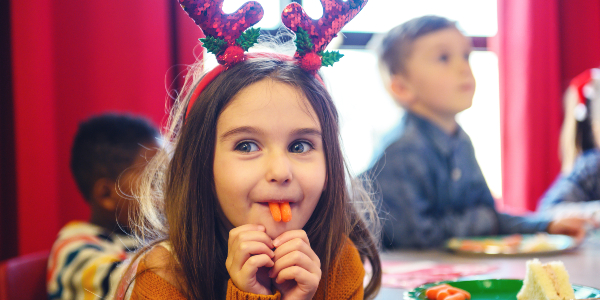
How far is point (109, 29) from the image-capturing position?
1.82 metres

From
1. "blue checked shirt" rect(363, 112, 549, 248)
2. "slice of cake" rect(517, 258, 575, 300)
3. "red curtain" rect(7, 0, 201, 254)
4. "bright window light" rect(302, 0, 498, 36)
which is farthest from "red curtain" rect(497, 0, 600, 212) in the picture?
"slice of cake" rect(517, 258, 575, 300)

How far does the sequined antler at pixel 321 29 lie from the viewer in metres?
0.67

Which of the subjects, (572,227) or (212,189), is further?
(572,227)

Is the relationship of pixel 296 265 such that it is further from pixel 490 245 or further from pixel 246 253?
pixel 490 245

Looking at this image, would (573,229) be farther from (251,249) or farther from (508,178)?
(508,178)

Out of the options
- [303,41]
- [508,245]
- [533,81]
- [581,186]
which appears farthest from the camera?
[533,81]

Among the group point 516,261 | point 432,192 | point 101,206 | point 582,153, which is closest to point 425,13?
point 582,153

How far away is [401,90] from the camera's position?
1.44 meters

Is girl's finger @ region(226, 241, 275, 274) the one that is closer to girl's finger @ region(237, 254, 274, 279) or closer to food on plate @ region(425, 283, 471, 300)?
girl's finger @ region(237, 254, 274, 279)

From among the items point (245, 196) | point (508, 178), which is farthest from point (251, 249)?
point (508, 178)

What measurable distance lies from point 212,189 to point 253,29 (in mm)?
237

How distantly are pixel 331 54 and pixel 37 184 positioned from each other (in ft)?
4.79

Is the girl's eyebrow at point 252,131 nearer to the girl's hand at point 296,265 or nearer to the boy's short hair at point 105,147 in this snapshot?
the girl's hand at point 296,265

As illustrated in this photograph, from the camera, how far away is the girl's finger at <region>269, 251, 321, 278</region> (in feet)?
1.91
